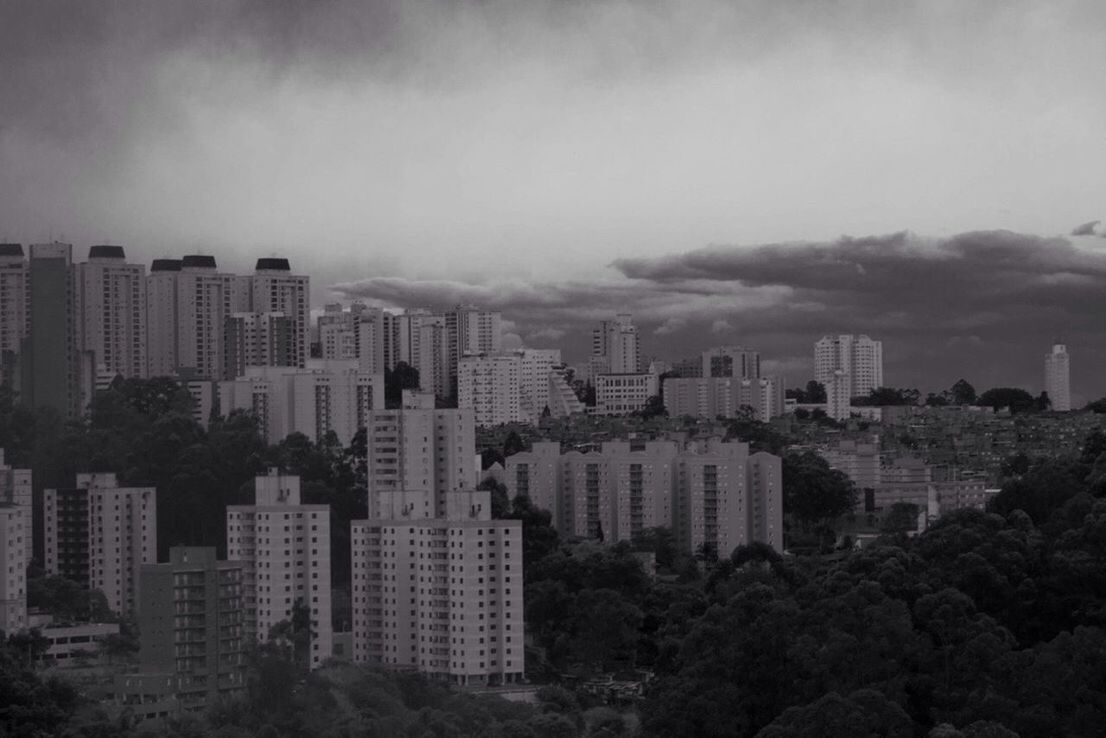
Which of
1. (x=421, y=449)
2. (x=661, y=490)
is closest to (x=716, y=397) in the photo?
(x=661, y=490)

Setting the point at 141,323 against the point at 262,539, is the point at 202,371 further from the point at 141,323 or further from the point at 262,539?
the point at 262,539

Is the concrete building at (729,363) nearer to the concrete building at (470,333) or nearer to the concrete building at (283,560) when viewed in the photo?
the concrete building at (470,333)

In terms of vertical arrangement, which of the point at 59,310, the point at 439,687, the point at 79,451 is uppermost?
the point at 59,310

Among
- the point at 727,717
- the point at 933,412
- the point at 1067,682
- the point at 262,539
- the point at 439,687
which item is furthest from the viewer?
the point at 933,412

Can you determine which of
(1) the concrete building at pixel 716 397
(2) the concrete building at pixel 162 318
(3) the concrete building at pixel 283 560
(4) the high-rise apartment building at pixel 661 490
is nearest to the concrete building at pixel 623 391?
(1) the concrete building at pixel 716 397

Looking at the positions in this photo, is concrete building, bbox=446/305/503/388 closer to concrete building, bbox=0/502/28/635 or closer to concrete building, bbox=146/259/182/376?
concrete building, bbox=146/259/182/376

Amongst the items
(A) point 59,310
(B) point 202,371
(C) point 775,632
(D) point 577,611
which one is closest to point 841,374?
(B) point 202,371
